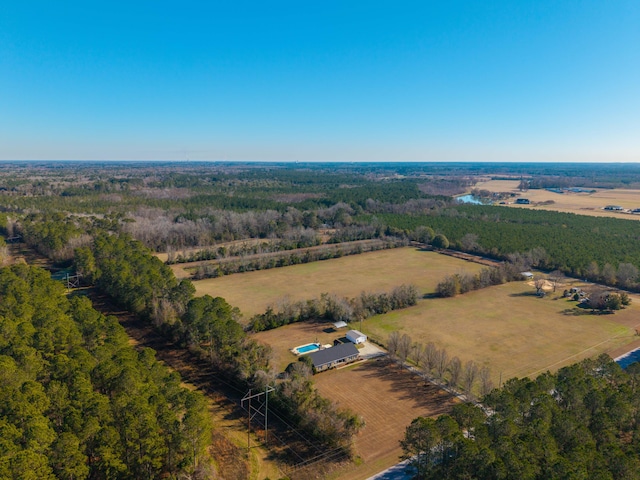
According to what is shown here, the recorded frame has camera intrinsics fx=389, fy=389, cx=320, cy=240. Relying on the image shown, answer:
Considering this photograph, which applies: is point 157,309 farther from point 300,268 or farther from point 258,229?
point 258,229

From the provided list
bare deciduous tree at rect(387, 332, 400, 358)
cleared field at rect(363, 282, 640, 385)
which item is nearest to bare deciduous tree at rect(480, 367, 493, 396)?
cleared field at rect(363, 282, 640, 385)

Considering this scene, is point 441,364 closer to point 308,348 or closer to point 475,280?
point 308,348

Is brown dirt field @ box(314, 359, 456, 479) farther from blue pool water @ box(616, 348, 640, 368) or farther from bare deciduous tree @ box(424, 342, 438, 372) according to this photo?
blue pool water @ box(616, 348, 640, 368)

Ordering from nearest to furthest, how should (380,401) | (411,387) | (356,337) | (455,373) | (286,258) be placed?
(380,401), (455,373), (411,387), (356,337), (286,258)

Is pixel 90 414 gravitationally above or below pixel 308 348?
above

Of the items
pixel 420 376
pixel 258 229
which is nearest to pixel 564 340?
pixel 420 376

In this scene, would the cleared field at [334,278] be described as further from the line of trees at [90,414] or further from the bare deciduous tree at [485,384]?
the bare deciduous tree at [485,384]

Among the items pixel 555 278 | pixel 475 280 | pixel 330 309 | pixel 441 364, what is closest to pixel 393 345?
pixel 441 364
